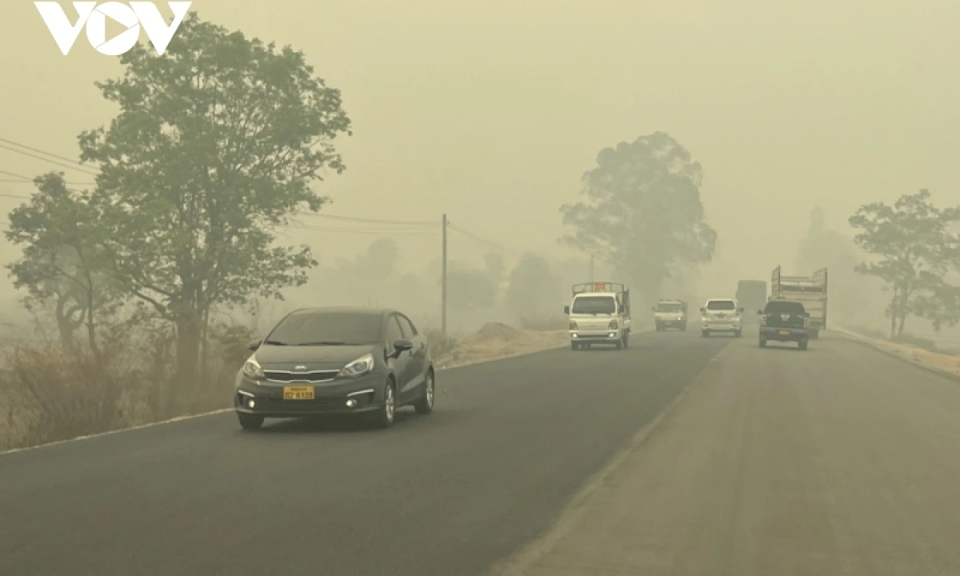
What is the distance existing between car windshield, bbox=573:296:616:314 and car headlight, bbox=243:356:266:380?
3158 centimetres

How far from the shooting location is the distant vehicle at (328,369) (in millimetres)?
15711

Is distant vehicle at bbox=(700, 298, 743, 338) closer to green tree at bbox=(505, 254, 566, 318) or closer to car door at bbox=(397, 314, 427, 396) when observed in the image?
car door at bbox=(397, 314, 427, 396)

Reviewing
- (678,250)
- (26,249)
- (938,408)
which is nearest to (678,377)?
(938,408)

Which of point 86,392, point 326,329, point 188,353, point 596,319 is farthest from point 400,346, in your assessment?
point 596,319

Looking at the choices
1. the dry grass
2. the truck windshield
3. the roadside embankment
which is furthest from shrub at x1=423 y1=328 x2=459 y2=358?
the dry grass

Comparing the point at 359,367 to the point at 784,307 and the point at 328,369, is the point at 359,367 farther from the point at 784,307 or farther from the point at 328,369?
the point at 784,307

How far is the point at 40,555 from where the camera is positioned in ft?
25.7

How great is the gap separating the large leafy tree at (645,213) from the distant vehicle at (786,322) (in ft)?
236

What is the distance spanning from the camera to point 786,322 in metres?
48.9

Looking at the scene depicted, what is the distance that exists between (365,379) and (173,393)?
7328 mm

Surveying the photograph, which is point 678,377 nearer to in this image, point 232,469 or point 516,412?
point 516,412

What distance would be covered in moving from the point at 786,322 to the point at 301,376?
36357mm

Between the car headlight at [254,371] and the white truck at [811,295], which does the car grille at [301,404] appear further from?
the white truck at [811,295]

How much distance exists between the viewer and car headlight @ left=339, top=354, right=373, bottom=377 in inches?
626
